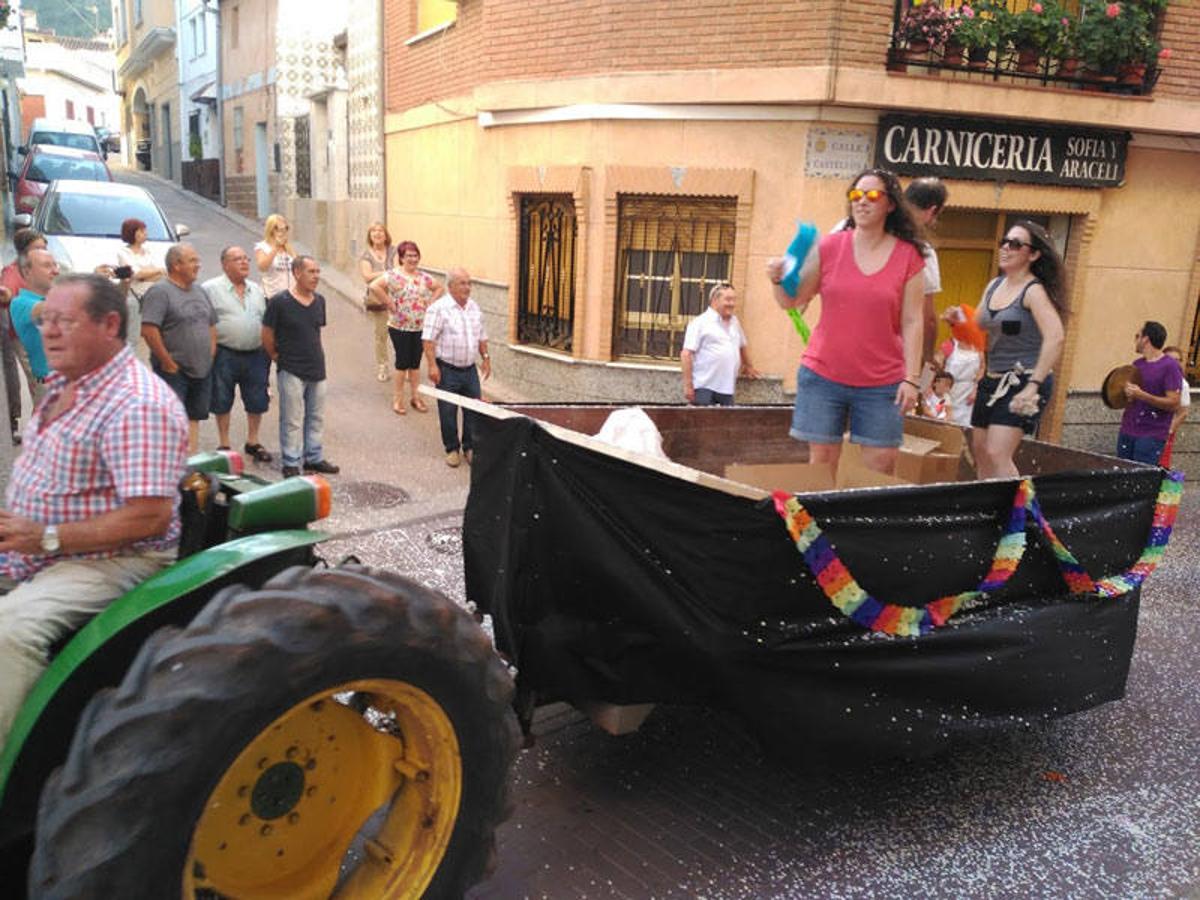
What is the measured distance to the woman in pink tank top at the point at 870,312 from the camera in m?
4.55

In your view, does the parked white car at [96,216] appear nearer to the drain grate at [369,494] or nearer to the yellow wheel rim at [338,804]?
the drain grate at [369,494]

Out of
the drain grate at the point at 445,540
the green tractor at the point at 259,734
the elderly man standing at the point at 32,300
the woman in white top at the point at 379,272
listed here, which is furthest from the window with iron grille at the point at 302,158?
the green tractor at the point at 259,734

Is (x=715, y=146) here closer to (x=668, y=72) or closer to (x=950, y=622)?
(x=668, y=72)

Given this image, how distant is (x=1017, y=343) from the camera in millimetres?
5367

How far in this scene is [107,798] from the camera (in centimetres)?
201

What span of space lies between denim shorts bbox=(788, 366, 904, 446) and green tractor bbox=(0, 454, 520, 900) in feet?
8.42

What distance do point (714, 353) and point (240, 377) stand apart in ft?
12.6

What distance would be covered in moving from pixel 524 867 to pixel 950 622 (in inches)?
68.5

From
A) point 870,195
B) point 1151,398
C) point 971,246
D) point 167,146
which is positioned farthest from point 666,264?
point 167,146

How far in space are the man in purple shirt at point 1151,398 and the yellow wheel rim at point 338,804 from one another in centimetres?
774

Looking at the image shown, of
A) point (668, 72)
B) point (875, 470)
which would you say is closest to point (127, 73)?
point (668, 72)

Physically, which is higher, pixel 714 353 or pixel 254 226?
pixel 254 226

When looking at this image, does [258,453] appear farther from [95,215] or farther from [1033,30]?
[1033,30]

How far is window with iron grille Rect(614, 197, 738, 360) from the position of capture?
984 cm
